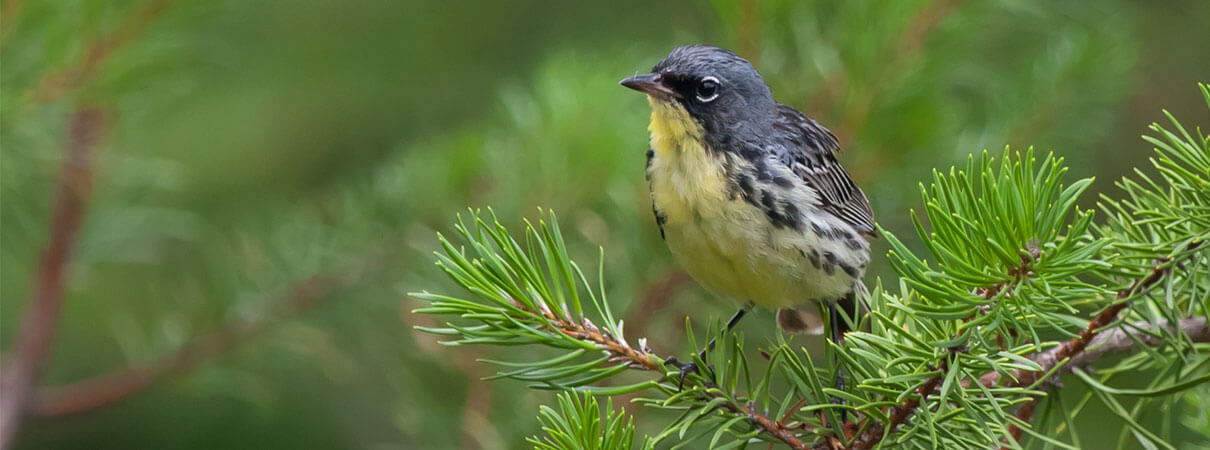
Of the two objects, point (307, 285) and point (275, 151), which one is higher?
point (275, 151)

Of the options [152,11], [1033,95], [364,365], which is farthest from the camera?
[364,365]

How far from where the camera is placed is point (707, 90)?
7.42ft

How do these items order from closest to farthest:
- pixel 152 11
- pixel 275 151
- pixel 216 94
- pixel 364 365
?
1. pixel 152 11
2. pixel 364 365
3. pixel 216 94
4. pixel 275 151

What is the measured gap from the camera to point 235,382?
2.54 meters

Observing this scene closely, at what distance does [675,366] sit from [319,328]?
1473mm

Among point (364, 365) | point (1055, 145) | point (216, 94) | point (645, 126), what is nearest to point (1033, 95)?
point (1055, 145)

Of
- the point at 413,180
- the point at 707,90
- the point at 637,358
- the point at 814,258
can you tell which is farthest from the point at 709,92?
the point at 637,358

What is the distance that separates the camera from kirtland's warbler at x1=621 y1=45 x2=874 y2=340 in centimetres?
209

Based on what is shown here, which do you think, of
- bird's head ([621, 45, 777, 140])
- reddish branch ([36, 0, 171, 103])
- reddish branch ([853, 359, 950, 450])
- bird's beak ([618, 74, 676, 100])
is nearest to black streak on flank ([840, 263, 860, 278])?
bird's head ([621, 45, 777, 140])

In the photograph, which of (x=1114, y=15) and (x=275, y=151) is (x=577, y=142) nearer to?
(x=1114, y=15)

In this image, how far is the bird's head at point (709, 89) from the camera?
221 centimetres

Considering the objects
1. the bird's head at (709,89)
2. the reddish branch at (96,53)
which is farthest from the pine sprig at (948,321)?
the reddish branch at (96,53)

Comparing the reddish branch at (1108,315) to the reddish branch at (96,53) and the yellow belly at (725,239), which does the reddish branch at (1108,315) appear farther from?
the reddish branch at (96,53)

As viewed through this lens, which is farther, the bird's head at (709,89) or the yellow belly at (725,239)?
the bird's head at (709,89)
